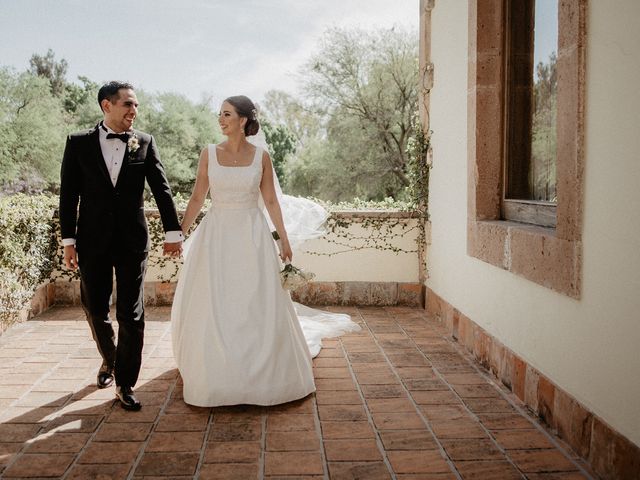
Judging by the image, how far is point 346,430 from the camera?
3127 mm

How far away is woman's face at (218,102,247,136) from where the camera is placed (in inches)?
145

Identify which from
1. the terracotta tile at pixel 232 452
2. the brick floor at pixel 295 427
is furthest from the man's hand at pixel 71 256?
the terracotta tile at pixel 232 452

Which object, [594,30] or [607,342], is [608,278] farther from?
[594,30]

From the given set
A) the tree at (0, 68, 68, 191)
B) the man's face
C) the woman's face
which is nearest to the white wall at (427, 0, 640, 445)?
the woman's face

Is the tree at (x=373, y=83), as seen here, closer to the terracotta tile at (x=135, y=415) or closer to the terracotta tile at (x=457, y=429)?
the terracotta tile at (x=457, y=429)

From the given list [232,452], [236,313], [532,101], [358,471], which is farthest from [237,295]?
[532,101]

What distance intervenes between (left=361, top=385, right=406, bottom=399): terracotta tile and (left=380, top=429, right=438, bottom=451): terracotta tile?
565 mm

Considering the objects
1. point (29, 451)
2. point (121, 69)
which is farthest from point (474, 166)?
point (121, 69)

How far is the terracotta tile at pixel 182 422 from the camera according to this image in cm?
312

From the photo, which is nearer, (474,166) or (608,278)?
(608,278)

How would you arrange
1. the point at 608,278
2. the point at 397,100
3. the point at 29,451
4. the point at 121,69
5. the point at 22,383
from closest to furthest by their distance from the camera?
the point at 608,278 < the point at 29,451 < the point at 22,383 < the point at 397,100 < the point at 121,69

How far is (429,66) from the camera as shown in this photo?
6012 mm

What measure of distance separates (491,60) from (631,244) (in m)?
2.43

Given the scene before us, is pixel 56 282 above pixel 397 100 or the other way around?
the other way around
